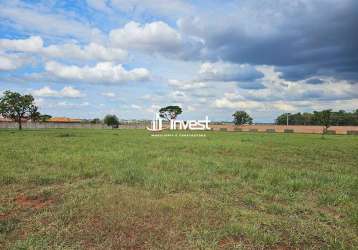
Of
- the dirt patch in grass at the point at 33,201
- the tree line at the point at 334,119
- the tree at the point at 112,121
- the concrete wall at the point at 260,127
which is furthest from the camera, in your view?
the tree at the point at 112,121

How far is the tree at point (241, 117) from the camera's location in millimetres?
112625

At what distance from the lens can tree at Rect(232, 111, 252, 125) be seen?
112625mm

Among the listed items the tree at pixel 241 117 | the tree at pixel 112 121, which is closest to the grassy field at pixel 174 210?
the tree at pixel 112 121

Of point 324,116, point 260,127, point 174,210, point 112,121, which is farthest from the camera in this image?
point 112,121

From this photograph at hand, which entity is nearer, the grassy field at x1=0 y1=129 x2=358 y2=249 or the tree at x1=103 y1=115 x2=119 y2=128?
the grassy field at x1=0 y1=129 x2=358 y2=249

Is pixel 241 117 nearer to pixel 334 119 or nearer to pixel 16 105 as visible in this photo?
pixel 334 119

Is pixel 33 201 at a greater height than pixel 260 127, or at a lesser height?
lesser

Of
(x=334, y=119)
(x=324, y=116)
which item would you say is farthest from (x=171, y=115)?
(x=324, y=116)

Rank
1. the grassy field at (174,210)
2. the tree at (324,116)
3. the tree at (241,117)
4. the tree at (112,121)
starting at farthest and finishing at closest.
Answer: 1. the tree at (241,117)
2. the tree at (112,121)
3. the tree at (324,116)
4. the grassy field at (174,210)

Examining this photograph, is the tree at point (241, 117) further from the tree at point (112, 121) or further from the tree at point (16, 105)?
the tree at point (16, 105)

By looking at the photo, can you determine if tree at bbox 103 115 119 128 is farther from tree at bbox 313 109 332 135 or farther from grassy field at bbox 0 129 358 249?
grassy field at bbox 0 129 358 249

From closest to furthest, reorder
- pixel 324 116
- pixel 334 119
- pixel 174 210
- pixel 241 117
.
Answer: pixel 174 210 < pixel 324 116 < pixel 334 119 < pixel 241 117

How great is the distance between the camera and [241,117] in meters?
113

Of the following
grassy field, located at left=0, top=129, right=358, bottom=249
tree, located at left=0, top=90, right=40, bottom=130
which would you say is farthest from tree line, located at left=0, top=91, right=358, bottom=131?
grassy field, located at left=0, top=129, right=358, bottom=249
